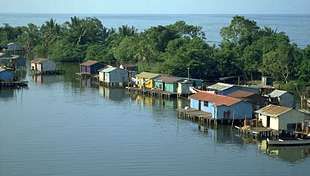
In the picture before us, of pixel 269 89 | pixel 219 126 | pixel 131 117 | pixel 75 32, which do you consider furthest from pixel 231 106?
pixel 75 32

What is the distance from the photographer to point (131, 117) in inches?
1100

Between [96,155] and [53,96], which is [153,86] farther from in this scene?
[96,155]

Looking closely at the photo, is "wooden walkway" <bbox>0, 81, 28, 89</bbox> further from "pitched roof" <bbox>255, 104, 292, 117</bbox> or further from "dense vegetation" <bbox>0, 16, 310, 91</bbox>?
"pitched roof" <bbox>255, 104, 292, 117</bbox>

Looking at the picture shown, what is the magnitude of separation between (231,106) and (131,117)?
16.4ft

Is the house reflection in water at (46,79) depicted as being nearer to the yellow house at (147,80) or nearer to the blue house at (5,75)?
the blue house at (5,75)

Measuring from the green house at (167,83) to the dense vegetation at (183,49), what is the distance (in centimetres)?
262

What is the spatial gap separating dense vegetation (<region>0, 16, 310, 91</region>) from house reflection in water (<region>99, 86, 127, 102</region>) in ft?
11.3

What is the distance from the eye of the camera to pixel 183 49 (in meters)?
40.8

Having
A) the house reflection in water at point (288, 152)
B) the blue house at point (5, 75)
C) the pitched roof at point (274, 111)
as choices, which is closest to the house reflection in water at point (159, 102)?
the pitched roof at point (274, 111)

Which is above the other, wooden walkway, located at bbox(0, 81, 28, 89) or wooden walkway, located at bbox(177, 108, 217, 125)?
wooden walkway, located at bbox(0, 81, 28, 89)

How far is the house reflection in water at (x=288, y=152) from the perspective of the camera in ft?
69.2

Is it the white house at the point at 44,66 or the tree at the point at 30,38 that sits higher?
the tree at the point at 30,38

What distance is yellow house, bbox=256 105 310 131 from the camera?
2331cm

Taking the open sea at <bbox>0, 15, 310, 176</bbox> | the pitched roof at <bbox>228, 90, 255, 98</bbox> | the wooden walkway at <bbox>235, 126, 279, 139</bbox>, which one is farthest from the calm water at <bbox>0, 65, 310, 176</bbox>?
the pitched roof at <bbox>228, 90, 255, 98</bbox>
